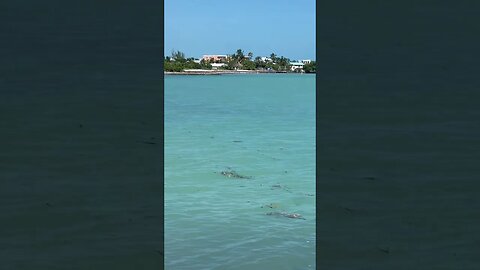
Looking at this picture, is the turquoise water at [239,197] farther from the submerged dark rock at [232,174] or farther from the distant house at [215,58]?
the distant house at [215,58]

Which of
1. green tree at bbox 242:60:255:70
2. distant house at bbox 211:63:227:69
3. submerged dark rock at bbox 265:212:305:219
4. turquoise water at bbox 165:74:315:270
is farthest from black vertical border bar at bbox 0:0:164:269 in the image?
distant house at bbox 211:63:227:69

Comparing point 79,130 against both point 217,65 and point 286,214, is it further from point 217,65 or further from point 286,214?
point 217,65

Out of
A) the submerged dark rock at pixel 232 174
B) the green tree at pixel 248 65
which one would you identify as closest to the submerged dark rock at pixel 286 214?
the submerged dark rock at pixel 232 174

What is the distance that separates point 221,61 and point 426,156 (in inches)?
2454

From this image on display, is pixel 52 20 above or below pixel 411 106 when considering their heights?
above

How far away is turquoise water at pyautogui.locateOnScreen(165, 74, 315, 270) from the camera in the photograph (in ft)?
16.1

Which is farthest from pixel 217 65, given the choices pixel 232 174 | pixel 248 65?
pixel 232 174

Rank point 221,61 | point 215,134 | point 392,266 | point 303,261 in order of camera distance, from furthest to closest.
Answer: point 221,61, point 215,134, point 303,261, point 392,266

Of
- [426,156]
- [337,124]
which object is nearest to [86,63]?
[337,124]

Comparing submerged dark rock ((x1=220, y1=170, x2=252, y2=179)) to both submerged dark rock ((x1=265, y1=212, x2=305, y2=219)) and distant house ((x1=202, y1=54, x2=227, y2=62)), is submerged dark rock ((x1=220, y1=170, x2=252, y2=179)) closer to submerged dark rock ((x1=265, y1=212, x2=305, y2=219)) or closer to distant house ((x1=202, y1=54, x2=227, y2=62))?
submerged dark rock ((x1=265, y1=212, x2=305, y2=219))

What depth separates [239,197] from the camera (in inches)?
288

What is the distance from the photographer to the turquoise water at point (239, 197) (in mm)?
4922

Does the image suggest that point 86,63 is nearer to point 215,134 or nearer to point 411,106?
point 411,106

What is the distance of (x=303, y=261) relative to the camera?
15.6ft
